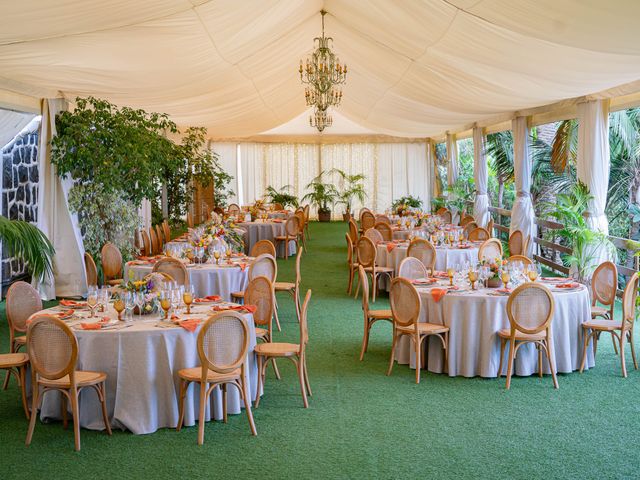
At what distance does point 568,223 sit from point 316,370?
17.4ft

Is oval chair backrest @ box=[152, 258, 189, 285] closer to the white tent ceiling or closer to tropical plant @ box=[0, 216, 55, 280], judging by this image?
tropical plant @ box=[0, 216, 55, 280]

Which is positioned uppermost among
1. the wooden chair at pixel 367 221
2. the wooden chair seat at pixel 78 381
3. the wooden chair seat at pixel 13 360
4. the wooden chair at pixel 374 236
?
the wooden chair at pixel 367 221

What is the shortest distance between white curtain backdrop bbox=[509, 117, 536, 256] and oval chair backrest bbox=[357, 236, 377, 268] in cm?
406

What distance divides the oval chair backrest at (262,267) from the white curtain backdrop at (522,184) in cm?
666

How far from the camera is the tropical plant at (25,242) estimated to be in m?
9.19

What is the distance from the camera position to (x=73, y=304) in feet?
23.6

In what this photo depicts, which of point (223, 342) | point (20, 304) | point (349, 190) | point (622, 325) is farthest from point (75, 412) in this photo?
point (349, 190)

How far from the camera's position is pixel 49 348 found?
19.1 feet

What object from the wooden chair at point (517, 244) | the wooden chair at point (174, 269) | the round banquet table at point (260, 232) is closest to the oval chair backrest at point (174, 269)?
the wooden chair at point (174, 269)

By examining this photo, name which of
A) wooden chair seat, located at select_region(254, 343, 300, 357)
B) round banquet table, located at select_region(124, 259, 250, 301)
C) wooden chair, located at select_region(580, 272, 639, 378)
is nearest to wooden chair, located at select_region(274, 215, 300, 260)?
round banquet table, located at select_region(124, 259, 250, 301)

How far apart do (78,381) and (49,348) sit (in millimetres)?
331

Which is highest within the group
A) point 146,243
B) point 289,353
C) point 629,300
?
point 146,243

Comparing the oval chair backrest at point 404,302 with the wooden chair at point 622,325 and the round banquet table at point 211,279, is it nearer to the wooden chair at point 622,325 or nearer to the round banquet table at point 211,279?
the wooden chair at point 622,325

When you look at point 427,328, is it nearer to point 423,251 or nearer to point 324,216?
point 423,251
